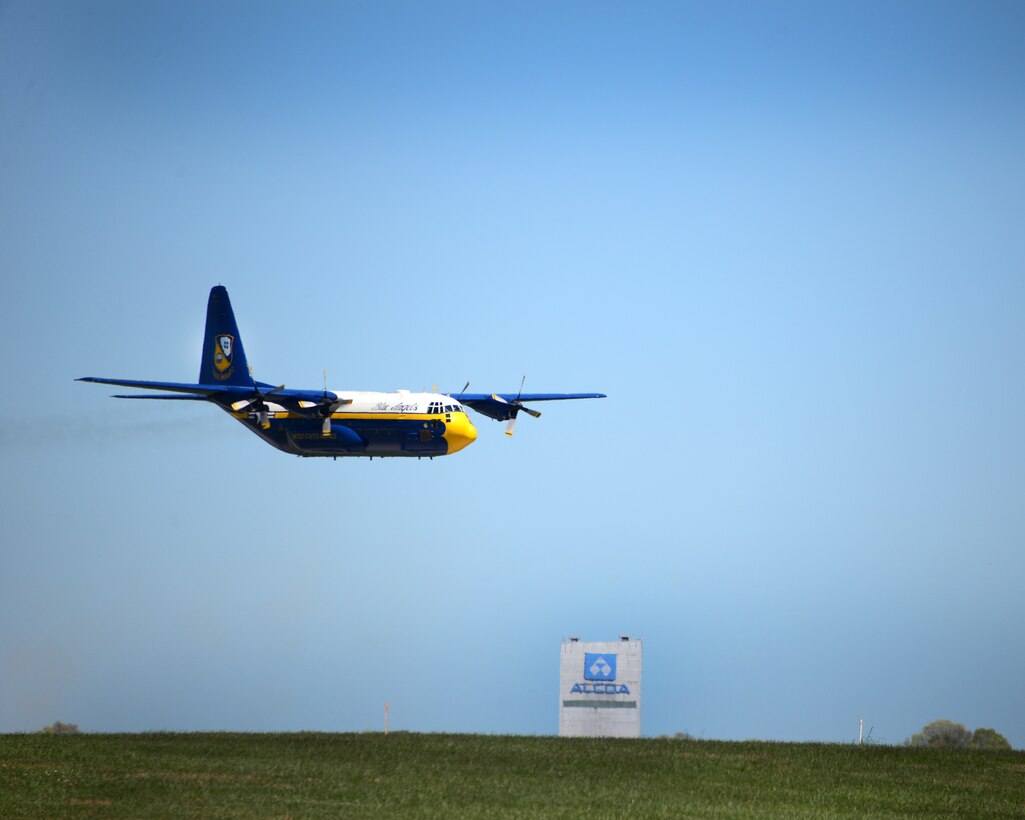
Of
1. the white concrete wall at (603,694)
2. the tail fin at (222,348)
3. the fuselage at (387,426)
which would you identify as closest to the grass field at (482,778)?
the fuselage at (387,426)

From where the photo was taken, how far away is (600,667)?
109 m

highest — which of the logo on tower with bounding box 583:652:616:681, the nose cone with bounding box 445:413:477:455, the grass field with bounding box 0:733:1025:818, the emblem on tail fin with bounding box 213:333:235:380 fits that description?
the emblem on tail fin with bounding box 213:333:235:380

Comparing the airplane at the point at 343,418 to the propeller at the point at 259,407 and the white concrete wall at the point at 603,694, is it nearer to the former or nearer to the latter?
the propeller at the point at 259,407

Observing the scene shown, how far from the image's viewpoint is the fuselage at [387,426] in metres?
83.7

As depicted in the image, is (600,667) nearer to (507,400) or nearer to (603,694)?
(603,694)

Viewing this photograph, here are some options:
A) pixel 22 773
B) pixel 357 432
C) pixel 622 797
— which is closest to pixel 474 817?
pixel 622 797

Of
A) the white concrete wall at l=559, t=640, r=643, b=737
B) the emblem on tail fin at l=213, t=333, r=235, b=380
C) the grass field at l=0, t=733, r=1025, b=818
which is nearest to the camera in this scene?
the grass field at l=0, t=733, r=1025, b=818

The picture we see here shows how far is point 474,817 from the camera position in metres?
47.8

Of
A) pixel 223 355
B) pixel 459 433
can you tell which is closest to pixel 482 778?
pixel 459 433

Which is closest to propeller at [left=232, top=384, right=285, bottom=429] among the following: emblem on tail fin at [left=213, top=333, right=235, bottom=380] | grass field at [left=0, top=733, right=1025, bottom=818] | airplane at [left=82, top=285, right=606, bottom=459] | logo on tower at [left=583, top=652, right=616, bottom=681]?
airplane at [left=82, top=285, right=606, bottom=459]

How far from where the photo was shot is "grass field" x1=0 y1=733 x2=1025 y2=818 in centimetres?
5000

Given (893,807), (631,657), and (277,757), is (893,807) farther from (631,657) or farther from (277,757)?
(631,657)

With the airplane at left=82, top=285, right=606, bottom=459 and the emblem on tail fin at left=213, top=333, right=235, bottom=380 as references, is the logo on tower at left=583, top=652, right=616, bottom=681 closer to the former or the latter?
the airplane at left=82, top=285, right=606, bottom=459

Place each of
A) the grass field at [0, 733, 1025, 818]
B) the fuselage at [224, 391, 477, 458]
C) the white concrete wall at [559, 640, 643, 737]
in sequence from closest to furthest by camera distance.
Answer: the grass field at [0, 733, 1025, 818]
the fuselage at [224, 391, 477, 458]
the white concrete wall at [559, 640, 643, 737]
